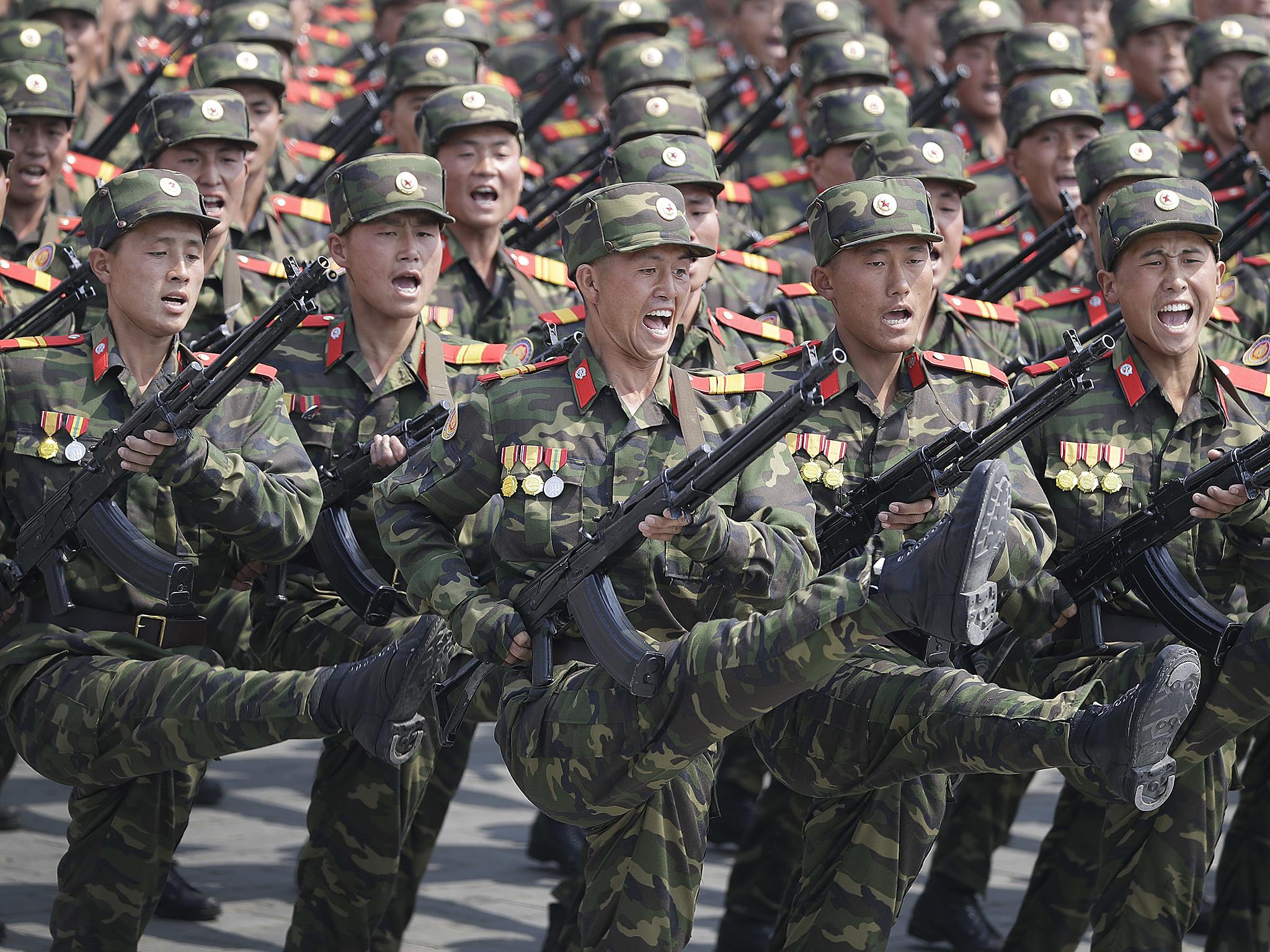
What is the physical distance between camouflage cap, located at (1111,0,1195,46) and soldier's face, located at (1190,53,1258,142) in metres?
1.23

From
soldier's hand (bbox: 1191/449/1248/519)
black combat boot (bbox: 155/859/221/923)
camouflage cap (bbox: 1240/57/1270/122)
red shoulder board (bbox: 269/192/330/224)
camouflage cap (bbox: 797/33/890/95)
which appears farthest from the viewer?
camouflage cap (bbox: 797/33/890/95)

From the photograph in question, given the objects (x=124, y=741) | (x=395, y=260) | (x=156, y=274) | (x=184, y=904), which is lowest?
(x=184, y=904)

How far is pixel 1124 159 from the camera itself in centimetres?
865

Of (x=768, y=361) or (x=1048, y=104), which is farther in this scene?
(x=1048, y=104)

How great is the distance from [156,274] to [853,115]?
13.0ft

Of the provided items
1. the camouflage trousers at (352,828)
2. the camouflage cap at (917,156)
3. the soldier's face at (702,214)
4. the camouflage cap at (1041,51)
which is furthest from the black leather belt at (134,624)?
the camouflage cap at (1041,51)

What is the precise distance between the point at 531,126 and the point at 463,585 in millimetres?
6802

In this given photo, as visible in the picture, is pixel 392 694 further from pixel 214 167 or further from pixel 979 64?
pixel 979 64

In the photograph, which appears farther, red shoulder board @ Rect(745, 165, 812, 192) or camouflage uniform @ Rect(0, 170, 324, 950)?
red shoulder board @ Rect(745, 165, 812, 192)

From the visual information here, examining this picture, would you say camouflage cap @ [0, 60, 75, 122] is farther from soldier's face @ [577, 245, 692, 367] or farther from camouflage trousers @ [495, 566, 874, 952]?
camouflage trousers @ [495, 566, 874, 952]

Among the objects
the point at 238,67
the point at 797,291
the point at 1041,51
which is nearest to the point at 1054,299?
the point at 797,291

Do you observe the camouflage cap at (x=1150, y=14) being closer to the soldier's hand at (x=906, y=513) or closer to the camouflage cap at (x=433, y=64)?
the camouflage cap at (x=433, y=64)

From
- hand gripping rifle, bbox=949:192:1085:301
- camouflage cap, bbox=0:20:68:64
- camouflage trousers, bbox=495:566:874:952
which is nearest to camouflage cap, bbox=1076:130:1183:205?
hand gripping rifle, bbox=949:192:1085:301

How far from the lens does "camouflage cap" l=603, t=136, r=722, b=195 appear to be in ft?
27.5
